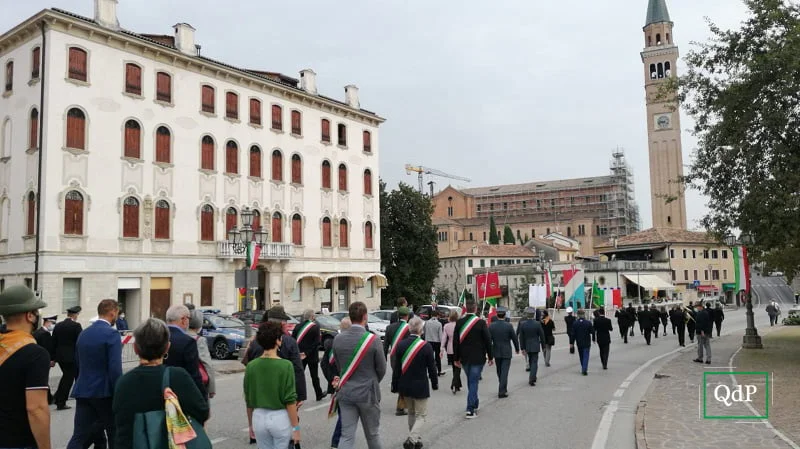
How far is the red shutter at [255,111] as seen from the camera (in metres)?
38.8

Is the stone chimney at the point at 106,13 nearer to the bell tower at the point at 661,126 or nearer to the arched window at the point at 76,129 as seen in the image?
the arched window at the point at 76,129

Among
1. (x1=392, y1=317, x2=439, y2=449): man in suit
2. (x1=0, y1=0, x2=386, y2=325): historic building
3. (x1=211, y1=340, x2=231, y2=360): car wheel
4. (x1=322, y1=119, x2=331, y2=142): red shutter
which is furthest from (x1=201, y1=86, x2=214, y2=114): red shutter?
(x1=392, y1=317, x2=439, y2=449): man in suit

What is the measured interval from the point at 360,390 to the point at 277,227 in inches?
1335

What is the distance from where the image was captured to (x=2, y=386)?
403cm

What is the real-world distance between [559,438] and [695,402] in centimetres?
375

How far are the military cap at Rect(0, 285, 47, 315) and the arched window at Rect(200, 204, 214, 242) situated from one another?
32091 millimetres

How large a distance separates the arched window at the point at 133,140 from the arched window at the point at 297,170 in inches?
422

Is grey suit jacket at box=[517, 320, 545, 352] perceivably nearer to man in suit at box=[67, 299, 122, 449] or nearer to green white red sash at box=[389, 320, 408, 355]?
green white red sash at box=[389, 320, 408, 355]

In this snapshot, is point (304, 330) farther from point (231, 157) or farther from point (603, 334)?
point (231, 157)

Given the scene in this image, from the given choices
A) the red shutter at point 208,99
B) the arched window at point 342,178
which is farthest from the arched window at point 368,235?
the red shutter at point 208,99

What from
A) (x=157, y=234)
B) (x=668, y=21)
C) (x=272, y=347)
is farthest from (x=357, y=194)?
(x=668, y=21)

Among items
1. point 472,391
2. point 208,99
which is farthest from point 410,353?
point 208,99

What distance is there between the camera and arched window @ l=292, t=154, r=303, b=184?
135 feet
